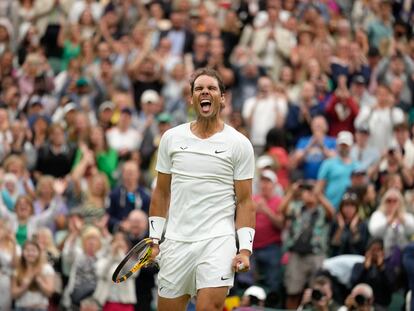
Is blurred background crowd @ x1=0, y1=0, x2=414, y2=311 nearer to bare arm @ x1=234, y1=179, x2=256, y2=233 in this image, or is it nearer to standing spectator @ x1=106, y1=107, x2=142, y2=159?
standing spectator @ x1=106, y1=107, x2=142, y2=159

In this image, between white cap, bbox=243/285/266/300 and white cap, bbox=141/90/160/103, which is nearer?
white cap, bbox=243/285/266/300

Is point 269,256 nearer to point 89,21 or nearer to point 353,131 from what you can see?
point 353,131

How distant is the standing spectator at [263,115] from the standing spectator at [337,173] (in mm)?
1820

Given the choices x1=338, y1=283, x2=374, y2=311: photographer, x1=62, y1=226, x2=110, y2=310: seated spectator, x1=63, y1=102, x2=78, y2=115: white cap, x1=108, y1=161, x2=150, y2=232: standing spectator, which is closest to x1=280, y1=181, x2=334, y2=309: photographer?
x1=338, y1=283, x2=374, y2=311: photographer

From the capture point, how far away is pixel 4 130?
844 inches

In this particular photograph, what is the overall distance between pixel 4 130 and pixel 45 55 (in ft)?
13.4

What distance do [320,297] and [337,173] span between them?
340 centimetres

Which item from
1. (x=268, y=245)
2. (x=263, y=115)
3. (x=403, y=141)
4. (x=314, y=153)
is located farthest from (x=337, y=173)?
(x=263, y=115)

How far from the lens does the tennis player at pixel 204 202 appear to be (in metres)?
11.3

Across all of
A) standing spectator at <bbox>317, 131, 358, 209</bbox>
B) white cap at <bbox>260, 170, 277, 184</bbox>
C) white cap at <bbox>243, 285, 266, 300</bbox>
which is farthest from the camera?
standing spectator at <bbox>317, 131, 358, 209</bbox>

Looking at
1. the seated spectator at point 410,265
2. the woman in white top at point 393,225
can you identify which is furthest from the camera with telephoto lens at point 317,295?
the woman in white top at point 393,225

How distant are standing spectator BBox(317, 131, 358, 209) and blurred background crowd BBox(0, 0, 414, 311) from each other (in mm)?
24

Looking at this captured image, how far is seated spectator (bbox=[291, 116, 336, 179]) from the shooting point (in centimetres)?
2048

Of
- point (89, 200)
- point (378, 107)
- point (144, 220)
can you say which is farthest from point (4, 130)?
point (378, 107)
